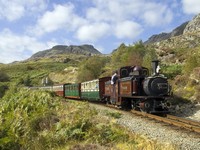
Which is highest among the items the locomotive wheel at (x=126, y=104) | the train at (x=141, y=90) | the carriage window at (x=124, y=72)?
the carriage window at (x=124, y=72)

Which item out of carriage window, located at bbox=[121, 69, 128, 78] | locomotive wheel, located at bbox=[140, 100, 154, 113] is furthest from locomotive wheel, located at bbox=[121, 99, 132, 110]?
locomotive wheel, located at bbox=[140, 100, 154, 113]

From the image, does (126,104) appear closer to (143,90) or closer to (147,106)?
(143,90)

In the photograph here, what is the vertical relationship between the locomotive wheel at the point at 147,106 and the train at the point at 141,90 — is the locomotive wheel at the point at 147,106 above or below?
below

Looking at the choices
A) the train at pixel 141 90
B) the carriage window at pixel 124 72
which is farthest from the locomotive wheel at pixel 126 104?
the carriage window at pixel 124 72

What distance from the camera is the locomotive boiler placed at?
68.1 ft

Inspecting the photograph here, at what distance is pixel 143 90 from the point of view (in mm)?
22234

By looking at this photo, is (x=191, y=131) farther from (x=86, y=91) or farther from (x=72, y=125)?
(x=86, y=91)

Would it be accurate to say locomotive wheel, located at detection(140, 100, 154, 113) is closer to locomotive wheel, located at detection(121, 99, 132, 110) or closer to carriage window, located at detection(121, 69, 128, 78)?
locomotive wheel, located at detection(121, 99, 132, 110)

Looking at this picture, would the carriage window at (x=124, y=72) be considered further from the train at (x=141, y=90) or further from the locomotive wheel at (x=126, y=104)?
the locomotive wheel at (x=126, y=104)

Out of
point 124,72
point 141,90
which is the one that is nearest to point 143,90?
point 141,90

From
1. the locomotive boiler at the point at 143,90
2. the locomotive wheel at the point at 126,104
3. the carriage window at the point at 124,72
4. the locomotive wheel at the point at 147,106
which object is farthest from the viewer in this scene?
the carriage window at the point at 124,72

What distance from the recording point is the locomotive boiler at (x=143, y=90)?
20.8 metres

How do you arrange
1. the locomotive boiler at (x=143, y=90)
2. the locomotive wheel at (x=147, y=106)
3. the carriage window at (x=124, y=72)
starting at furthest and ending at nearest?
the carriage window at (x=124, y=72), the locomotive boiler at (x=143, y=90), the locomotive wheel at (x=147, y=106)

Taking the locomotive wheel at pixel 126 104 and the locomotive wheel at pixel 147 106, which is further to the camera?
the locomotive wheel at pixel 126 104
